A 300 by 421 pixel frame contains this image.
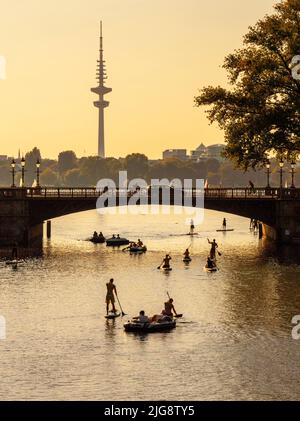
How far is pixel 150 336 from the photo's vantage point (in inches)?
2235

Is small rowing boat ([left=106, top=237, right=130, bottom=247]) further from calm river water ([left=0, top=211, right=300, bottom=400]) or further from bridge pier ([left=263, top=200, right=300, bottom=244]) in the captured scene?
calm river water ([left=0, top=211, right=300, bottom=400])

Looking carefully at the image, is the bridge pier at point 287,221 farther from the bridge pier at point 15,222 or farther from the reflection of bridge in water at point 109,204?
the bridge pier at point 15,222

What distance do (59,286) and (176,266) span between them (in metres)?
16.6

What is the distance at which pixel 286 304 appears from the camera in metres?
67.4

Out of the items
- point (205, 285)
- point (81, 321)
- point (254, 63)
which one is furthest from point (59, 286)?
point (254, 63)

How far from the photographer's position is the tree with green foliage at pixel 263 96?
4198 inches

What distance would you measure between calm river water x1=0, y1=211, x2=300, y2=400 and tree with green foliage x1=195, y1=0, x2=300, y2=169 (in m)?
15.9

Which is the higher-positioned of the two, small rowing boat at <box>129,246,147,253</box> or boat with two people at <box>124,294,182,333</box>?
small rowing boat at <box>129,246,147,253</box>

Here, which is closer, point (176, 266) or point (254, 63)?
Result: point (176, 266)

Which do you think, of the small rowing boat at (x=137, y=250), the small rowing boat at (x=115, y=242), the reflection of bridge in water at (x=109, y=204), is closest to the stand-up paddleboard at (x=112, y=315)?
the small rowing boat at (x=137, y=250)

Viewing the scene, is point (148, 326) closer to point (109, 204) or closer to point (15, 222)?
point (109, 204)

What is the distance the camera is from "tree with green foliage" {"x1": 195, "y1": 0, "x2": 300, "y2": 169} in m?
107

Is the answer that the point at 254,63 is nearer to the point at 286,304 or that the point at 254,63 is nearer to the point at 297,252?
the point at 297,252

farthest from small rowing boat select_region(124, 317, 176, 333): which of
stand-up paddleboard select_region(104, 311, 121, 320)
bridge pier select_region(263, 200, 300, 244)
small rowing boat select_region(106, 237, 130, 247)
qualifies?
small rowing boat select_region(106, 237, 130, 247)
